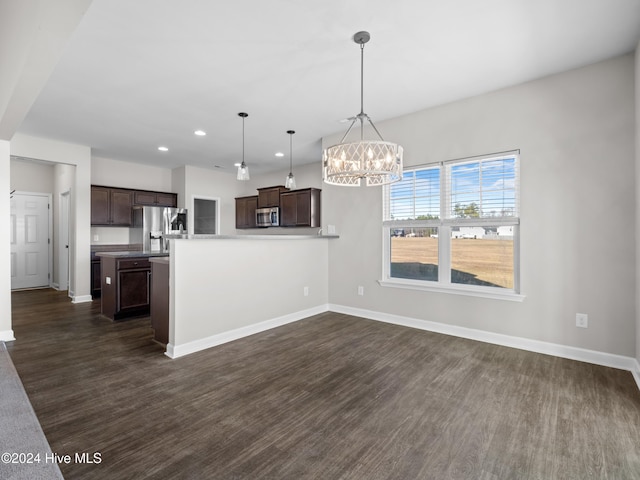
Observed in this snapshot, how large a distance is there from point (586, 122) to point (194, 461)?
13.0ft

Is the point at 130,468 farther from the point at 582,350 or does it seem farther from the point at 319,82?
the point at 582,350

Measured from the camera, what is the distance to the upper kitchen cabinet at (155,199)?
6684 mm

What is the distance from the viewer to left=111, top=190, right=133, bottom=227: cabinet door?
250 inches

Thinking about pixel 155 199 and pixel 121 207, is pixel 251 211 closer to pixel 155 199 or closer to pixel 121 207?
pixel 155 199

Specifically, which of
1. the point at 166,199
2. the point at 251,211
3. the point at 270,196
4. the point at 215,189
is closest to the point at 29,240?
the point at 166,199

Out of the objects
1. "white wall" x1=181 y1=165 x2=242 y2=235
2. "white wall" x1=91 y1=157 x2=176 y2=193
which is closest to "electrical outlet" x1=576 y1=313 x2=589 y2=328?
"white wall" x1=181 y1=165 x2=242 y2=235

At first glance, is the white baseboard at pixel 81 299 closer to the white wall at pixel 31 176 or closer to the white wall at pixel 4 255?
the white wall at pixel 4 255

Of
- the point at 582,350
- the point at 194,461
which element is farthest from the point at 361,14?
the point at 582,350

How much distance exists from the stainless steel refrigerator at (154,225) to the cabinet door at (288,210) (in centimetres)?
207

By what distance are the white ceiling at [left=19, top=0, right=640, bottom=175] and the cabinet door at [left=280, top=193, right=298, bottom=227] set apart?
2.36 meters

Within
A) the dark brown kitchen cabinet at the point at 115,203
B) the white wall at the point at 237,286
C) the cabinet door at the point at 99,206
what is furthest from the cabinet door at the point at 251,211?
the white wall at the point at 237,286

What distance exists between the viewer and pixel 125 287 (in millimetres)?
4445

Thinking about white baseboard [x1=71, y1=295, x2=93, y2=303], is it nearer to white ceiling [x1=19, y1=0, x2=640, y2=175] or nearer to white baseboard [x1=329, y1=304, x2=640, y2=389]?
white ceiling [x1=19, y1=0, x2=640, y2=175]

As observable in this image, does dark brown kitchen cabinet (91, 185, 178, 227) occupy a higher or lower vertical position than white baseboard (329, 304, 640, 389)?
higher
